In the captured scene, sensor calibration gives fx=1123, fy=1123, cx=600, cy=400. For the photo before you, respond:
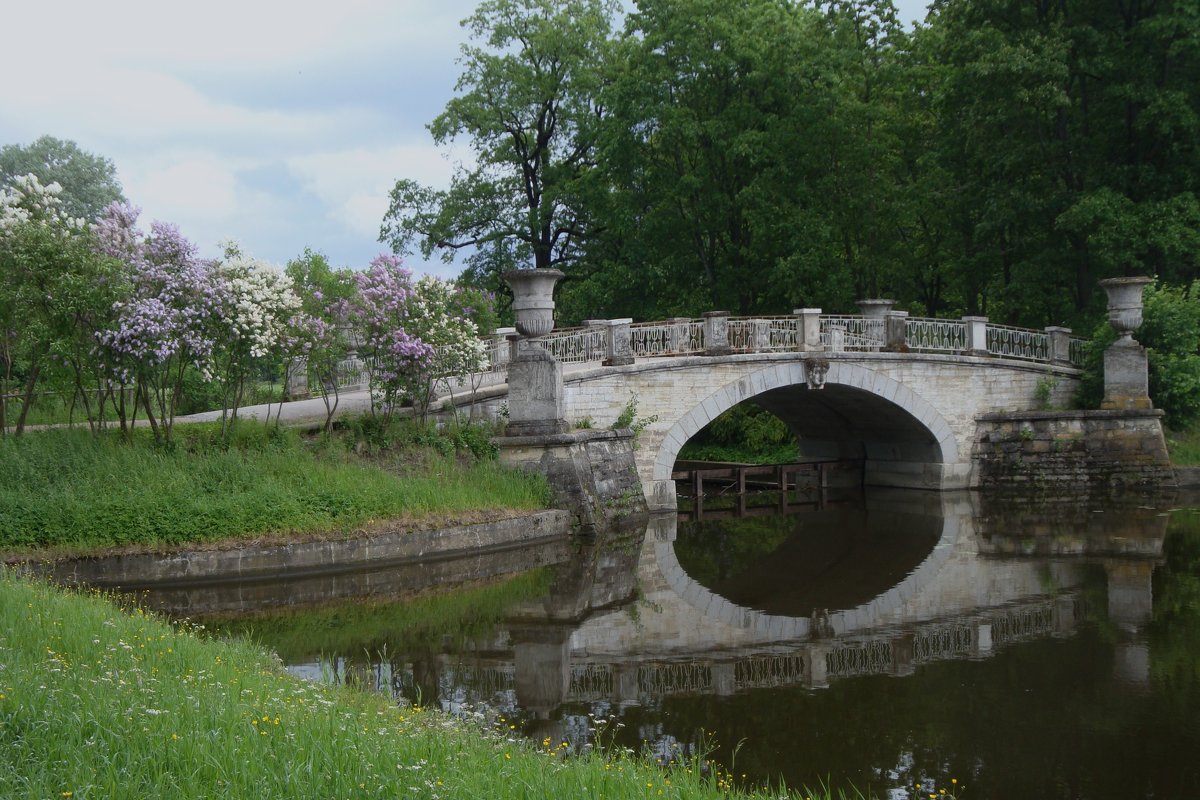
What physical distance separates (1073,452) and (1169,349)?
2792 mm

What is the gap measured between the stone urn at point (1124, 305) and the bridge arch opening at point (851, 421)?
3680 mm

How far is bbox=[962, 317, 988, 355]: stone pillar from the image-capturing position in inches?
854

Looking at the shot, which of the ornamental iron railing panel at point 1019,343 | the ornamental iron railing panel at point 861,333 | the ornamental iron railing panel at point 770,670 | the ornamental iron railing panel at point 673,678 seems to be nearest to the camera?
the ornamental iron railing panel at point 673,678

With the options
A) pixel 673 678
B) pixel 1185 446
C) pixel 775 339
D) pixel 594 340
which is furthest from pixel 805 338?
pixel 673 678

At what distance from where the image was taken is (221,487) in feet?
45.3

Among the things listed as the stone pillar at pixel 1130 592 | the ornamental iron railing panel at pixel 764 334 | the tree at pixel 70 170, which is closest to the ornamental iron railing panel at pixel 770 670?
the stone pillar at pixel 1130 592

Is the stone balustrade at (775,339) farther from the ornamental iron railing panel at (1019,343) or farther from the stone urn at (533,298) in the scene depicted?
the stone urn at (533,298)

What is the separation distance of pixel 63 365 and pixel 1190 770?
13778mm

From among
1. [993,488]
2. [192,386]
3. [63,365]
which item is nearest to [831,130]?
[993,488]

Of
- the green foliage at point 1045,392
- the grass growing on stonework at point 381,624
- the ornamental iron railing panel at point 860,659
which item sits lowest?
the ornamental iron railing panel at point 860,659

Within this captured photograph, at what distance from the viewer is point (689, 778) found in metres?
5.62

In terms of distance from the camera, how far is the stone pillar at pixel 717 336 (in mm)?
19156

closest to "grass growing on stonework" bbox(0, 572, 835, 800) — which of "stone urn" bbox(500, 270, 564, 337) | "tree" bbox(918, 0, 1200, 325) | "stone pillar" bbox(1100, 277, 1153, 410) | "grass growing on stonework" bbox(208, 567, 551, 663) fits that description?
"grass growing on stonework" bbox(208, 567, 551, 663)

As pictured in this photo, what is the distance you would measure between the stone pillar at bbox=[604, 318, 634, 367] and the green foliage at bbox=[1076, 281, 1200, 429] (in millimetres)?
9789
